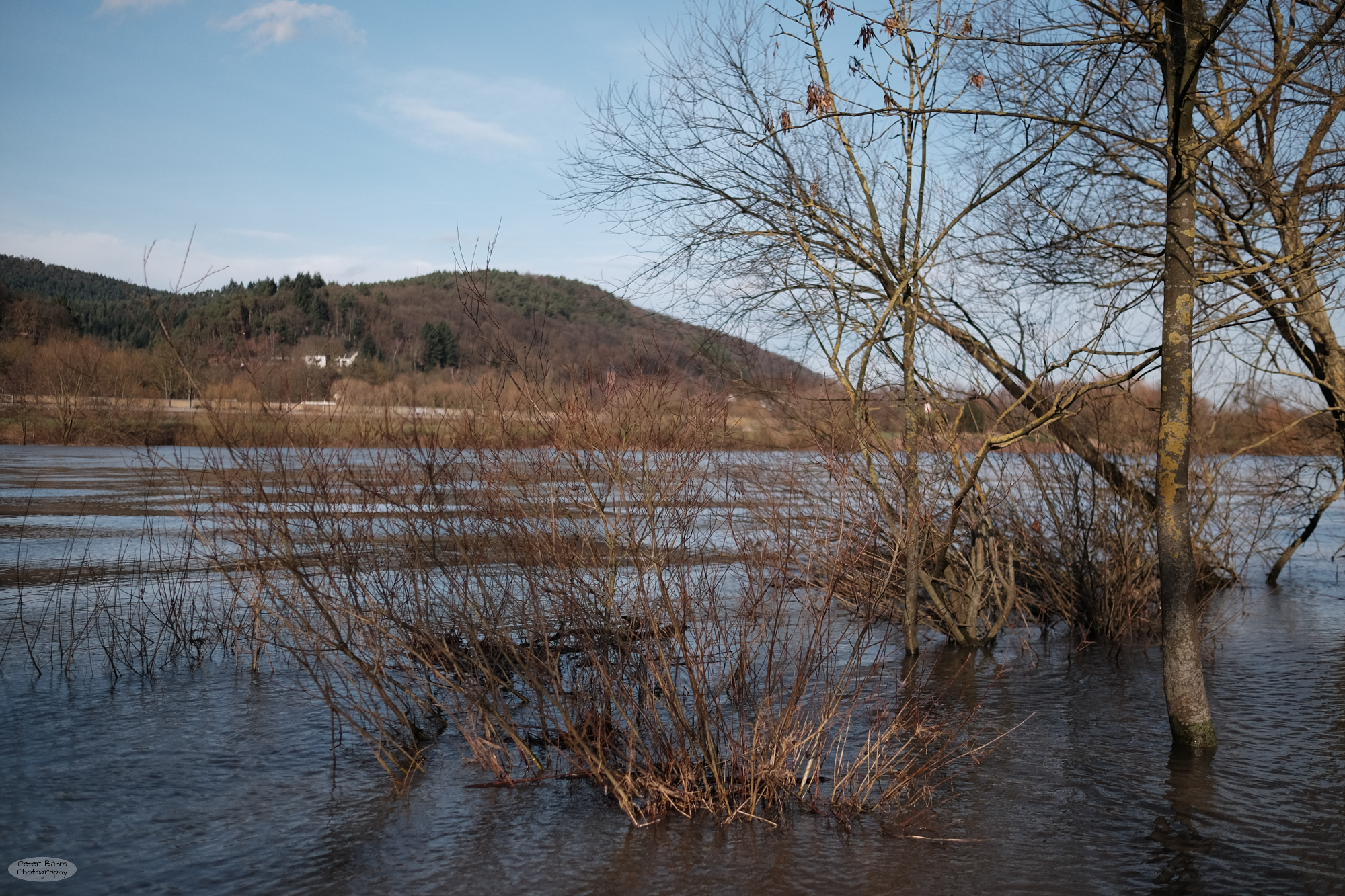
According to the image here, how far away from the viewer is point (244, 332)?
6527mm

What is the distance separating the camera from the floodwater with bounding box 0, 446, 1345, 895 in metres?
4.97

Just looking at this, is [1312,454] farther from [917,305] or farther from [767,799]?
[767,799]

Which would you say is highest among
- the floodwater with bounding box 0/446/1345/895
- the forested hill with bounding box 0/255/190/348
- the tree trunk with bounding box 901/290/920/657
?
the forested hill with bounding box 0/255/190/348

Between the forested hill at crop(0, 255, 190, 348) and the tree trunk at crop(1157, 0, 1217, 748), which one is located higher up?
the forested hill at crop(0, 255, 190, 348)

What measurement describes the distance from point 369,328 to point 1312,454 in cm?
1264

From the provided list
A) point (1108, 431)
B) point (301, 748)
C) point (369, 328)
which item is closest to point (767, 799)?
point (301, 748)

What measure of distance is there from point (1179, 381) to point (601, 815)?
14.2 feet

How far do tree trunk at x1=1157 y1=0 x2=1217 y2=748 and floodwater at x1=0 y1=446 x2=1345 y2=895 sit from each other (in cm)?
95

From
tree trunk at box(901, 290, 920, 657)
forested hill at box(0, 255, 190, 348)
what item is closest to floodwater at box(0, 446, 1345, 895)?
tree trunk at box(901, 290, 920, 657)

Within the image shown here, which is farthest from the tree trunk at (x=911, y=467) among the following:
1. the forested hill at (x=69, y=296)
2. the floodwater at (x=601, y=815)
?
the forested hill at (x=69, y=296)

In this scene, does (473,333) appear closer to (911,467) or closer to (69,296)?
(911,467)

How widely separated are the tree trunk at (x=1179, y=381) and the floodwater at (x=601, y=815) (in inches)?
37.2

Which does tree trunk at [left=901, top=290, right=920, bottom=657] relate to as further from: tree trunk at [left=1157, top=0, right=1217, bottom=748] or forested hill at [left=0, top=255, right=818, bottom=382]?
tree trunk at [left=1157, top=0, right=1217, bottom=748]

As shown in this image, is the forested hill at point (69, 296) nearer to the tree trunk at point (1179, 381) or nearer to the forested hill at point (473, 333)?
the forested hill at point (473, 333)
